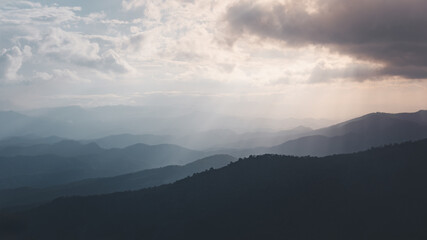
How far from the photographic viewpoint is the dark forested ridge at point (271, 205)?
83938mm

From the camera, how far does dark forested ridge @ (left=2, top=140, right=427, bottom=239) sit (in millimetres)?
83938

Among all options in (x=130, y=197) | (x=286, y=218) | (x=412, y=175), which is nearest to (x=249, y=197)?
(x=286, y=218)

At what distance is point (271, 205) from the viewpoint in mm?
100938

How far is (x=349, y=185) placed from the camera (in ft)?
323

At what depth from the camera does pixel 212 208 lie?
362 feet

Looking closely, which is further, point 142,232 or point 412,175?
point 142,232

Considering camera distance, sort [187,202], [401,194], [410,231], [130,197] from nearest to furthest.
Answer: [410,231] → [401,194] → [187,202] → [130,197]

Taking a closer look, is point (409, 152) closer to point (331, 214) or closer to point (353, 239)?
point (331, 214)

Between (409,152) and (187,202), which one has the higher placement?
(409,152)

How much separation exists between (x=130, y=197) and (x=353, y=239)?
303 feet

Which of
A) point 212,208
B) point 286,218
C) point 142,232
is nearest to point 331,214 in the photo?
point 286,218

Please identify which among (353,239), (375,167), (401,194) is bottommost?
(353,239)

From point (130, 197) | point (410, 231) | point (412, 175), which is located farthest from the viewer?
point (130, 197)

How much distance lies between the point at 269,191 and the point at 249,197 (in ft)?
21.7
